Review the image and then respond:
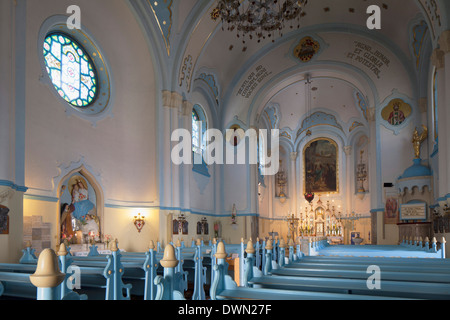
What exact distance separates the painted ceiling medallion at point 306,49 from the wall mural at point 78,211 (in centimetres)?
1158

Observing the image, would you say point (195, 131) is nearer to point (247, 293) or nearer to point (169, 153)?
point (169, 153)

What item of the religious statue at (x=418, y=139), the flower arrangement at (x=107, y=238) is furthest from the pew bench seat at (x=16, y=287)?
the religious statue at (x=418, y=139)

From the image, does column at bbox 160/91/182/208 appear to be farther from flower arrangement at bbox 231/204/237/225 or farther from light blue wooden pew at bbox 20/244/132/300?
light blue wooden pew at bbox 20/244/132/300

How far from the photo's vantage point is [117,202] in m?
11.2

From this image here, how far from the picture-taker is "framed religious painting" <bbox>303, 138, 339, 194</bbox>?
24.4 metres

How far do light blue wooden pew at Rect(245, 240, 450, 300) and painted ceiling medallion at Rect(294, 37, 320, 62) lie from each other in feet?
50.7

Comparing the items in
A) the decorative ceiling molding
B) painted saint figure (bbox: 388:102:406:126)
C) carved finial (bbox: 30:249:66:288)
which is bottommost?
carved finial (bbox: 30:249:66:288)

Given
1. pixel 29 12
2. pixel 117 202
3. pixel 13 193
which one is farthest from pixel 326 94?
pixel 13 193

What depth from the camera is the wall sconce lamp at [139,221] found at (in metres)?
11.8

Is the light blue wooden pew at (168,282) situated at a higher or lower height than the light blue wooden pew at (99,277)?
higher

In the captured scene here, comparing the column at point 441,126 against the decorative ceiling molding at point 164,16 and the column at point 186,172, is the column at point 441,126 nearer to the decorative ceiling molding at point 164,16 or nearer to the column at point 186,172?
the column at point 186,172

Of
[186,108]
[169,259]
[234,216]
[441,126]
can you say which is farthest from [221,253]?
[234,216]

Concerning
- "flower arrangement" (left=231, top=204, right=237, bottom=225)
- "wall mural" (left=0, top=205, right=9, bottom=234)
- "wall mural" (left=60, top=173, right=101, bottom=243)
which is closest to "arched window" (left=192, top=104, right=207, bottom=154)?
"flower arrangement" (left=231, top=204, right=237, bottom=225)

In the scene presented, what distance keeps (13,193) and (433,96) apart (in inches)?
547
